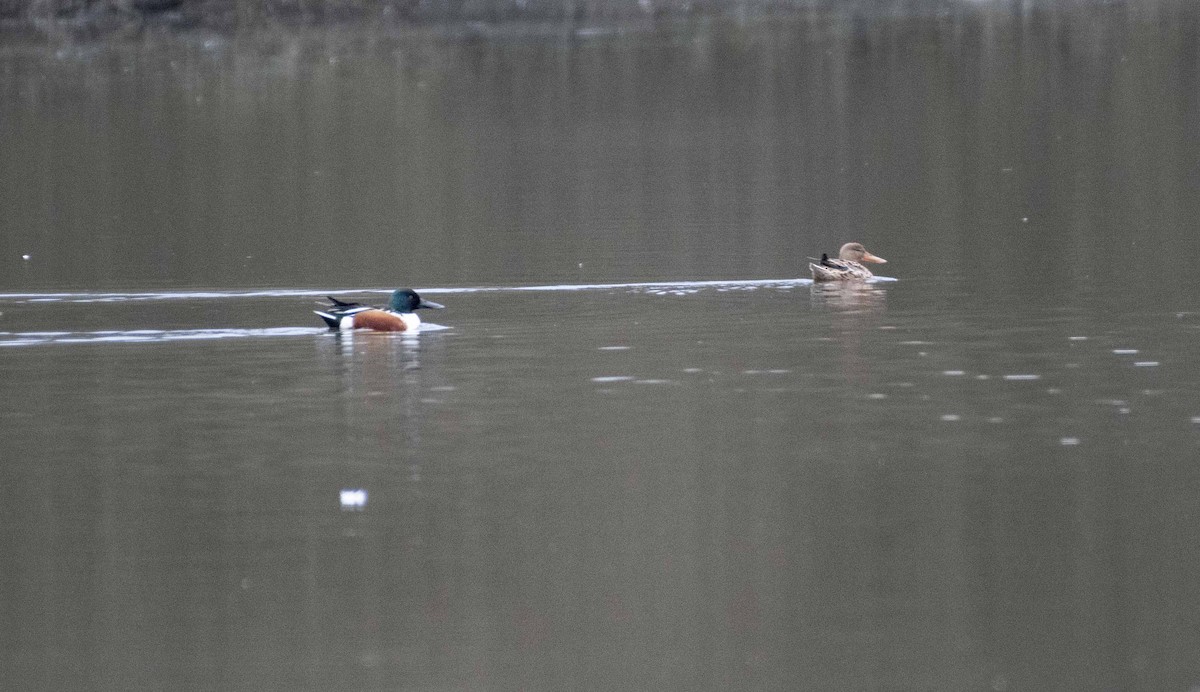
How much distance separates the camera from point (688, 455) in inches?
545

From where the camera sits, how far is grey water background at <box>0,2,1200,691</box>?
9.90 m

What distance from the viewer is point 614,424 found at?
14.9 m

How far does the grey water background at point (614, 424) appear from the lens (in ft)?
32.5

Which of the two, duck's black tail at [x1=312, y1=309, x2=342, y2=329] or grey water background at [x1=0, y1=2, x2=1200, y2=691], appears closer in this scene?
grey water background at [x1=0, y1=2, x2=1200, y2=691]

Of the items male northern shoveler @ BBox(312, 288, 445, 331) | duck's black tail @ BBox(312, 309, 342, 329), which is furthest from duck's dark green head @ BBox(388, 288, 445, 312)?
duck's black tail @ BBox(312, 309, 342, 329)

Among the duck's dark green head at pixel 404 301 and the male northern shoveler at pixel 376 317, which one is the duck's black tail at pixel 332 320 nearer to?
the male northern shoveler at pixel 376 317

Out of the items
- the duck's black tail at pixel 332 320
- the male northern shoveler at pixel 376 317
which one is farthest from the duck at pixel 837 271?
the duck's black tail at pixel 332 320

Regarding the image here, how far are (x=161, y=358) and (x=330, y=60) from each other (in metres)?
46.3

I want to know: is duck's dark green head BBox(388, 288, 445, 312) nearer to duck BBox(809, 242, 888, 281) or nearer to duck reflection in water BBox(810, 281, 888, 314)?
duck reflection in water BBox(810, 281, 888, 314)

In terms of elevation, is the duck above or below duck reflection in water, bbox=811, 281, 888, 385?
above

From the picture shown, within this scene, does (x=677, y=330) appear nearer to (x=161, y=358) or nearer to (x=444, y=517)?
(x=161, y=358)

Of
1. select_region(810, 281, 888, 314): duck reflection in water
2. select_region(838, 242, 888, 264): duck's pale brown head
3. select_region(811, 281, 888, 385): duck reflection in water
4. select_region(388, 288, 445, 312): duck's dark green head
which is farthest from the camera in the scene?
select_region(838, 242, 888, 264): duck's pale brown head

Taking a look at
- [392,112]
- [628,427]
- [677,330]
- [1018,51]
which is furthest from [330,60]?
[628,427]

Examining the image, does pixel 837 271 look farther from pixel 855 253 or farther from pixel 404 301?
pixel 404 301
